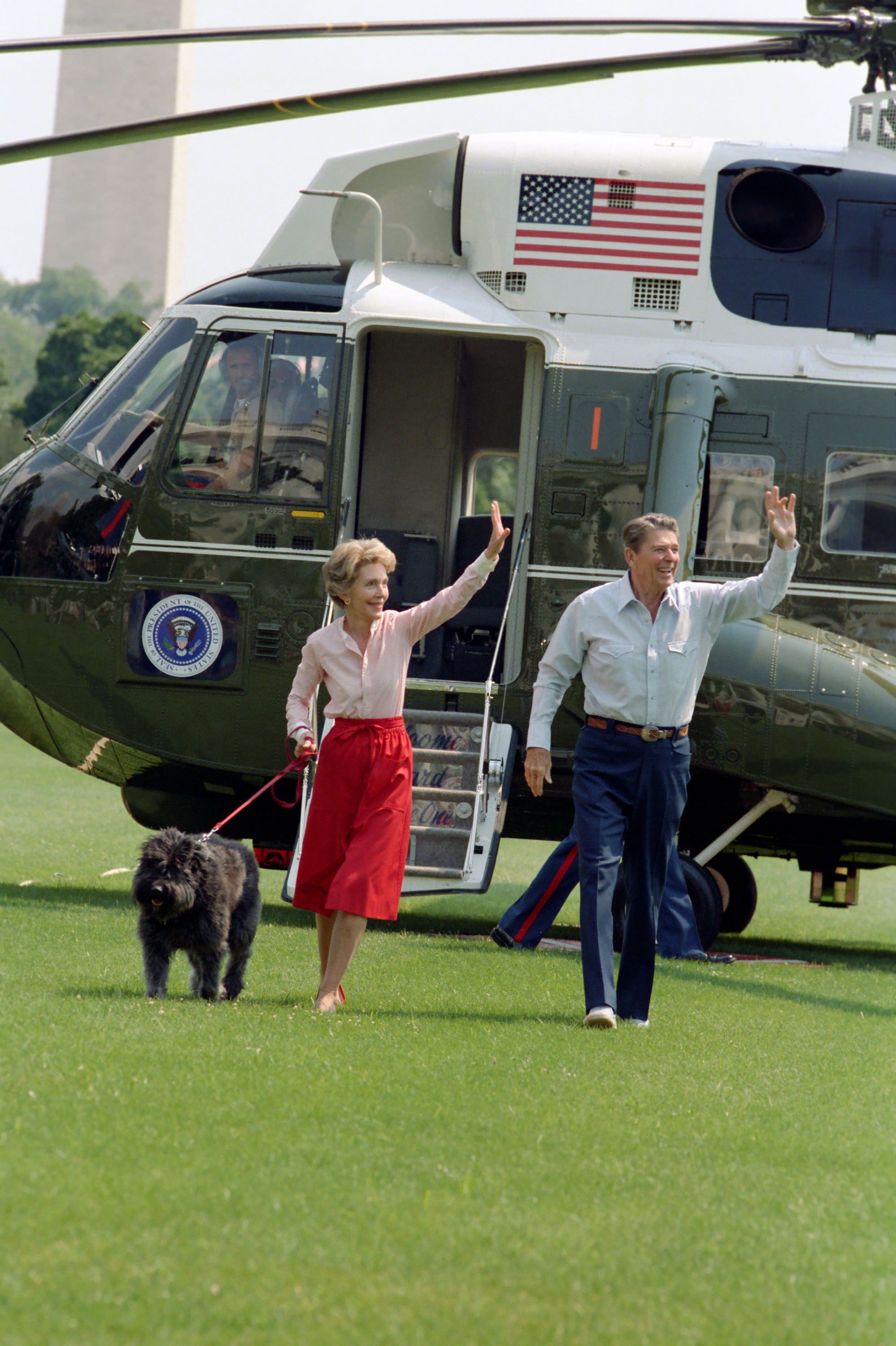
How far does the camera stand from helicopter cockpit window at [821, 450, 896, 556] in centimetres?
899

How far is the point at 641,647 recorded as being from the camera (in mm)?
5629

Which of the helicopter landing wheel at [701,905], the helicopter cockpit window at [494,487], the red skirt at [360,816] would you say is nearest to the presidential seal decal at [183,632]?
the helicopter landing wheel at [701,905]

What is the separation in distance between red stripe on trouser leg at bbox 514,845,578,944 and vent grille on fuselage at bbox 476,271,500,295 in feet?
11.9

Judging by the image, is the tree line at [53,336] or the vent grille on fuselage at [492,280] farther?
the tree line at [53,336]

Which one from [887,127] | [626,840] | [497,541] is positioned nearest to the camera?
[497,541]

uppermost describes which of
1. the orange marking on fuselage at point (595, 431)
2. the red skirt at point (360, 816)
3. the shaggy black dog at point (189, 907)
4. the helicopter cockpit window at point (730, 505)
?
the orange marking on fuselage at point (595, 431)

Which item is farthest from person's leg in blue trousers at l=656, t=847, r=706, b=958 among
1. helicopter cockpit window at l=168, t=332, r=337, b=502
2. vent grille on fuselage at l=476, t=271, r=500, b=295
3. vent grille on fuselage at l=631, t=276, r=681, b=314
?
vent grille on fuselage at l=476, t=271, r=500, b=295

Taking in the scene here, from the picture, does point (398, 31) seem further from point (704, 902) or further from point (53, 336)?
point (53, 336)

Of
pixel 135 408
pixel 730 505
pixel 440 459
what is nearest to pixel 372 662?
pixel 730 505

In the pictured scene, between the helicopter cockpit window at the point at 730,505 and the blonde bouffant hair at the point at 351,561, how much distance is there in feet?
12.7

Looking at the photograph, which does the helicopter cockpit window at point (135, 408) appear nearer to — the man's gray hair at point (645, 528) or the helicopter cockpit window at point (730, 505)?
the helicopter cockpit window at point (730, 505)

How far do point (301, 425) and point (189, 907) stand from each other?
4119mm

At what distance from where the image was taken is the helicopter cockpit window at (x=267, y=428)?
28.9 feet

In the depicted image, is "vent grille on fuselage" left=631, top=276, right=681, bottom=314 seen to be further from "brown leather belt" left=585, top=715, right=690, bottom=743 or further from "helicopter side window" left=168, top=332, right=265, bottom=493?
"brown leather belt" left=585, top=715, right=690, bottom=743
